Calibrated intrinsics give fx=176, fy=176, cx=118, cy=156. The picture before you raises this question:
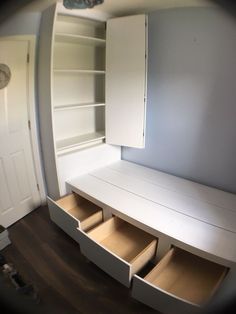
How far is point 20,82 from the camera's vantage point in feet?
1.62

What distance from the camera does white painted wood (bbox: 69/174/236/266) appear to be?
66 centimetres

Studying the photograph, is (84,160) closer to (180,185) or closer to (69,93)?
(69,93)

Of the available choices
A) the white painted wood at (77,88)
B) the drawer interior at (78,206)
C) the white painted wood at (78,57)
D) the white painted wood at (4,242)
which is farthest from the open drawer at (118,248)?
the white painted wood at (78,57)

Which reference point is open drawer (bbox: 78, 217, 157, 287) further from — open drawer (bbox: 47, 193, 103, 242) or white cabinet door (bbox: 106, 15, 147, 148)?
white cabinet door (bbox: 106, 15, 147, 148)

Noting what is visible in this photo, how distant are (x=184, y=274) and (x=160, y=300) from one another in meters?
0.20

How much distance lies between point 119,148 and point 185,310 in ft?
3.56

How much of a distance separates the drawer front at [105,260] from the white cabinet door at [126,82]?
659 millimetres

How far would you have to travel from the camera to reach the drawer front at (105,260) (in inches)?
24.5

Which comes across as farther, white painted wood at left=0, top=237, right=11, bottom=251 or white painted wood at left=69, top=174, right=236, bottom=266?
white painted wood at left=69, top=174, right=236, bottom=266

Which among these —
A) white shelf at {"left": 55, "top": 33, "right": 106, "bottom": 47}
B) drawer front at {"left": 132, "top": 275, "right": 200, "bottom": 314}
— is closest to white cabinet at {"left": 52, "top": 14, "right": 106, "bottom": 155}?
white shelf at {"left": 55, "top": 33, "right": 106, "bottom": 47}

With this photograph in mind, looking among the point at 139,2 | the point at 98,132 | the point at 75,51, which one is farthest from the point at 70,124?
the point at 139,2

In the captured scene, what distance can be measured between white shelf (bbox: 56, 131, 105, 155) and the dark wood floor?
355 mm

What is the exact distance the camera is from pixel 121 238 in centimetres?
86

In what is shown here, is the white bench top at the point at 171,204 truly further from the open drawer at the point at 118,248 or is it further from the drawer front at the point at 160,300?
the drawer front at the point at 160,300
